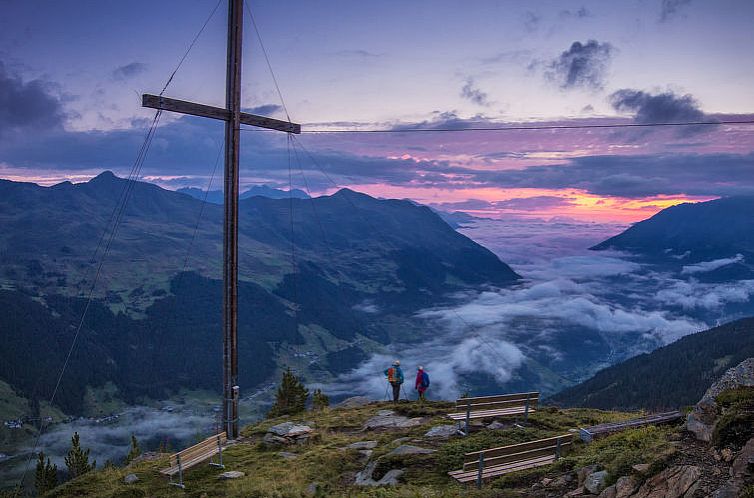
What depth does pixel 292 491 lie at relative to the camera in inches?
649

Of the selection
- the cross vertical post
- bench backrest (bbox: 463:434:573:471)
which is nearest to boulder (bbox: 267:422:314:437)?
the cross vertical post

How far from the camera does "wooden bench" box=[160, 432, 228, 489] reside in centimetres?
1830

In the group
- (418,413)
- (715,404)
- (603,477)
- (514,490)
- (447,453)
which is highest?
(715,404)

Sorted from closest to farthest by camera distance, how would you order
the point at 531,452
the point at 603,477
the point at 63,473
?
the point at 603,477
the point at 531,452
the point at 63,473

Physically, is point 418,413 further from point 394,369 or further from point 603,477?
point 603,477

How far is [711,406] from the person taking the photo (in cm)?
1335

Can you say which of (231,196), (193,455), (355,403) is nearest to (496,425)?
(193,455)

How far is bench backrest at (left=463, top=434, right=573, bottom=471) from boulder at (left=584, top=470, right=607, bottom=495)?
244 cm

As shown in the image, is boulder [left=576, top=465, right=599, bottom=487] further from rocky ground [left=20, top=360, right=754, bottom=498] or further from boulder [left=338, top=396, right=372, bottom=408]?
boulder [left=338, top=396, right=372, bottom=408]

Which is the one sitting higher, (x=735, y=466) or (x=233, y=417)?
(x=735, y=466)

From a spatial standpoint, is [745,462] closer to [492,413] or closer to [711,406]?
[711,406]

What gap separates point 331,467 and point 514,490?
25.1ft

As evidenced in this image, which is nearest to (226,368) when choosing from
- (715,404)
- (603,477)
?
(603,477)

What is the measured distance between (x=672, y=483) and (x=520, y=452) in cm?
492
